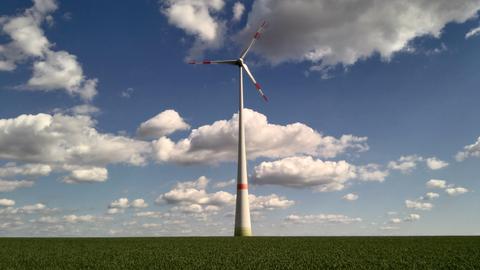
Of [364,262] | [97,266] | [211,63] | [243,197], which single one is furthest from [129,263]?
[211,63]

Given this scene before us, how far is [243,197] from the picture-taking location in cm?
6366

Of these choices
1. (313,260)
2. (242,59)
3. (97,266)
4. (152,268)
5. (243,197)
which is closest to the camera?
(152,268)

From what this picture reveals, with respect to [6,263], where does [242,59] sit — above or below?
above

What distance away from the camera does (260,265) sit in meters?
18.4

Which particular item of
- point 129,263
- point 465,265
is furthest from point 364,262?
point 129,263

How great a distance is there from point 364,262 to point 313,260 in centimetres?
243

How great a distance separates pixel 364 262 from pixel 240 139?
47045 mm

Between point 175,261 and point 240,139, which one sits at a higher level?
point 240,139

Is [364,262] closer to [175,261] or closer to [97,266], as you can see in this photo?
[175,261]

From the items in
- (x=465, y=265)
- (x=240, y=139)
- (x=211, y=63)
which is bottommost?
(x=465, y=265)

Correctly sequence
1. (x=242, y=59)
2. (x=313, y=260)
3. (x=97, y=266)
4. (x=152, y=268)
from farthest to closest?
(x=242, y=59) → (x=313, y=260) → (x=97, y=266) → (x=152, y=268)

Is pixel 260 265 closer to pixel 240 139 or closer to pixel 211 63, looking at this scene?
pixel 240 139

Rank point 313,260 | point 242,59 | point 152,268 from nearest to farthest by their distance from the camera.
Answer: point 152,268 → point 313,260 → point 242,59

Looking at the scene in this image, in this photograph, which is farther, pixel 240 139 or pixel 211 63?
pixel 211 63
